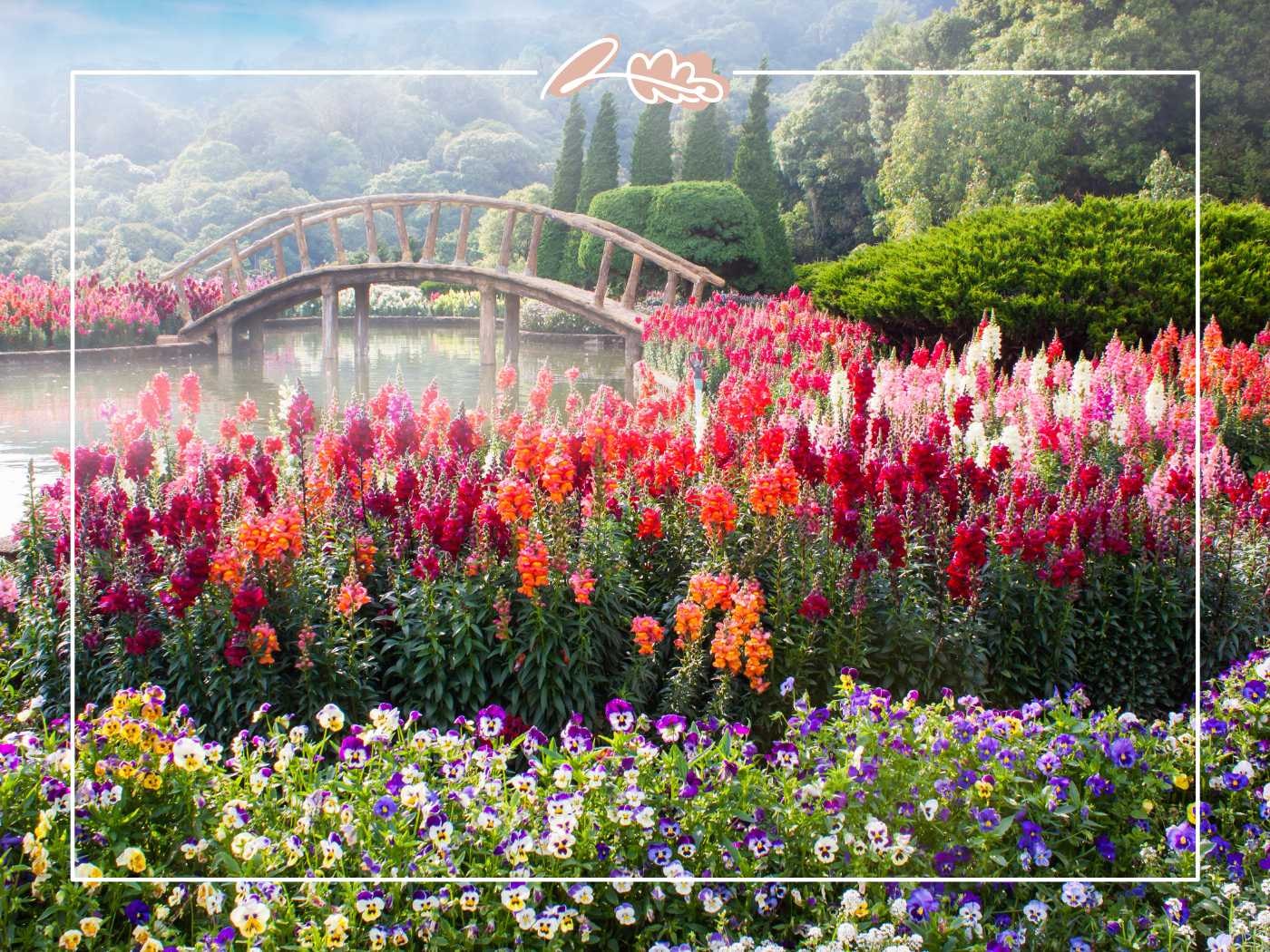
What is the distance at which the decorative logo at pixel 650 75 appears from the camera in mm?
3066

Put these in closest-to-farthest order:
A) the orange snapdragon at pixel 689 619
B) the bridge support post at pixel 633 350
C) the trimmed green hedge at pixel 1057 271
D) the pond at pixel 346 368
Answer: the orange snapdragon at pixel 689 619 → the pond at pixel 346 368 → the bridge support post at pixel 633 350 → the trimmed green hedge at pixel 1057 271

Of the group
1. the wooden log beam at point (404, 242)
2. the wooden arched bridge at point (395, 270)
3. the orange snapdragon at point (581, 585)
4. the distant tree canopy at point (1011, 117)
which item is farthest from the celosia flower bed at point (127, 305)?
the distant tree canopy at point (1011, 117)

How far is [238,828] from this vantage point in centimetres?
287

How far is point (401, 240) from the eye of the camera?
11.3 feet

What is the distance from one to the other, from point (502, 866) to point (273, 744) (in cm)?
75

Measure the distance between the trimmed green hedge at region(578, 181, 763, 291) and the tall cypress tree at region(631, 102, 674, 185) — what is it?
36mm

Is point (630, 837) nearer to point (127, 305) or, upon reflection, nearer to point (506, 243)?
point (506, 243)

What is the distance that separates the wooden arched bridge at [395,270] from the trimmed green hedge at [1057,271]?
0.77 meters

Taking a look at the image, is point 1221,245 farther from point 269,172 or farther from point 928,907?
point 269,172

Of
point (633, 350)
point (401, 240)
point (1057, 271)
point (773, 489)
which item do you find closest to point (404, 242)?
point (401, 240)

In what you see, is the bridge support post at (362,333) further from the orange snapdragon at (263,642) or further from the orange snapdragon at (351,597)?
the orange snapdragon at (263,642)

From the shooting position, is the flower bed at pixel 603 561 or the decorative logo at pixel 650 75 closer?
the decorative logo at pixel 650 75

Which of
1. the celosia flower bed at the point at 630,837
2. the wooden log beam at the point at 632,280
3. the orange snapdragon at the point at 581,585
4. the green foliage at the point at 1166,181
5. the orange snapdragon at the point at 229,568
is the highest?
the green foliage at the point at 1166,181

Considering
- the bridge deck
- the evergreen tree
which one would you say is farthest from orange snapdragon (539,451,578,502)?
the evergreen tree
